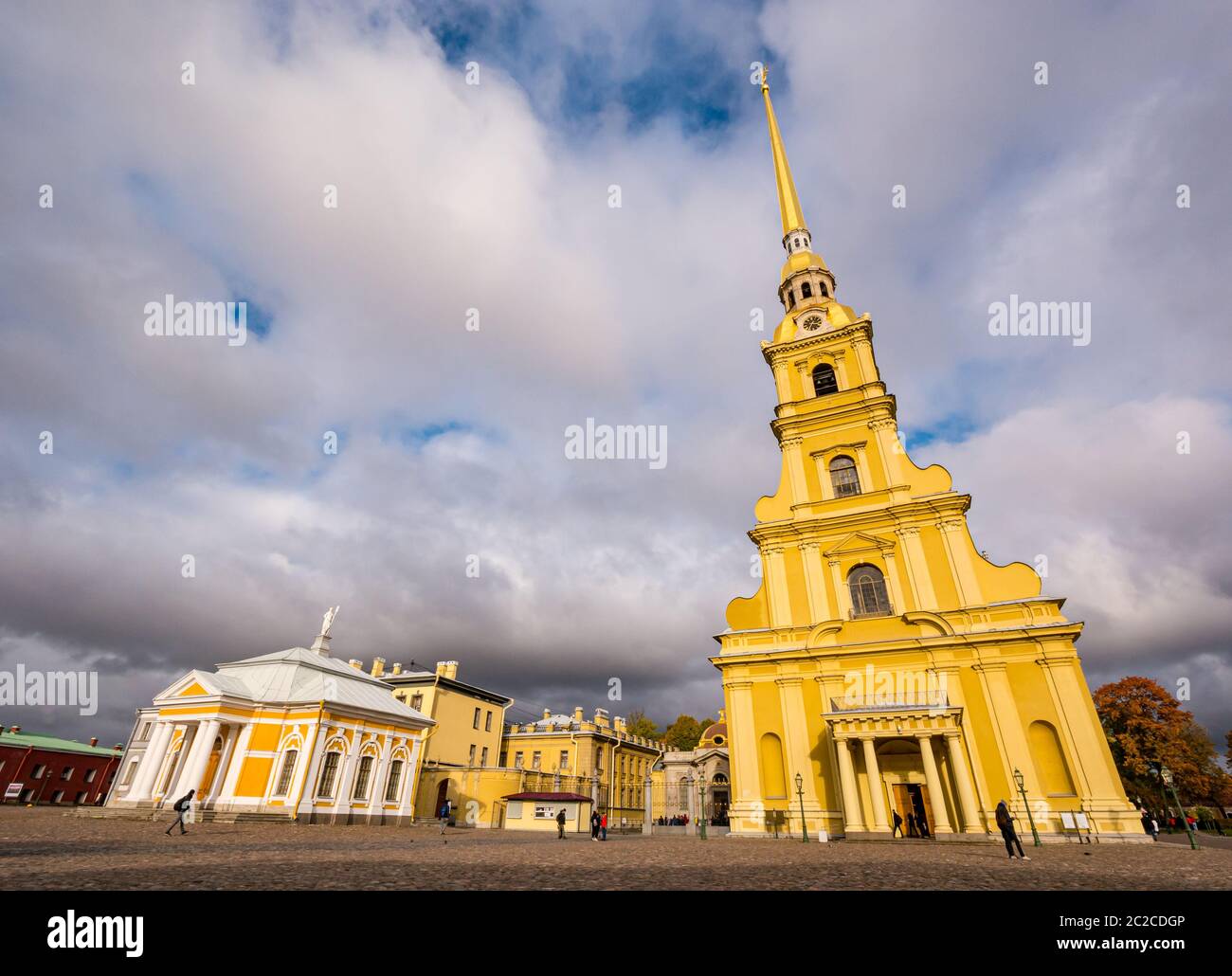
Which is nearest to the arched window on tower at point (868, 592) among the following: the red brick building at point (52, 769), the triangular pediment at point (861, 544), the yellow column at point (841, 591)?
the yellow column at point (841, 591)

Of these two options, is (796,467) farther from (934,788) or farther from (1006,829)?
(1006,829)

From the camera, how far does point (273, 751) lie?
28.2 m

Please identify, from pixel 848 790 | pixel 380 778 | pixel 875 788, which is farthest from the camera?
pixel 380 778

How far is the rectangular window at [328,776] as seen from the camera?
28266mm

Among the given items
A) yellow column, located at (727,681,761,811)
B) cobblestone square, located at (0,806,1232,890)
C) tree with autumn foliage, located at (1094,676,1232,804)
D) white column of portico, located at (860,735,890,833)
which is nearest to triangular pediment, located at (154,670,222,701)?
cobblestone square, located at (0,806,1232,890)

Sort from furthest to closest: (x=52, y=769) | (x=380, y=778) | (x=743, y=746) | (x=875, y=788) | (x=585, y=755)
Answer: (x=52, y=769) → (x=585, y=755) → (x=380, y=778) → (x=743, y=746) → (x=875, y=788)

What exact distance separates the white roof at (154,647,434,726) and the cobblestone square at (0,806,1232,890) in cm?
1078

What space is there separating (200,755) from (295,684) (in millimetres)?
5022

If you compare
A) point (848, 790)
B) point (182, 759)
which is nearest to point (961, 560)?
point (848, 790)

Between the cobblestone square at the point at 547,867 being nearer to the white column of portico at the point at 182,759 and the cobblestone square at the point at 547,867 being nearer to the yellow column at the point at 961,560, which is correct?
the yellow column at the point at 961,560

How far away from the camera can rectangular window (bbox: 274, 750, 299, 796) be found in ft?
90.2
